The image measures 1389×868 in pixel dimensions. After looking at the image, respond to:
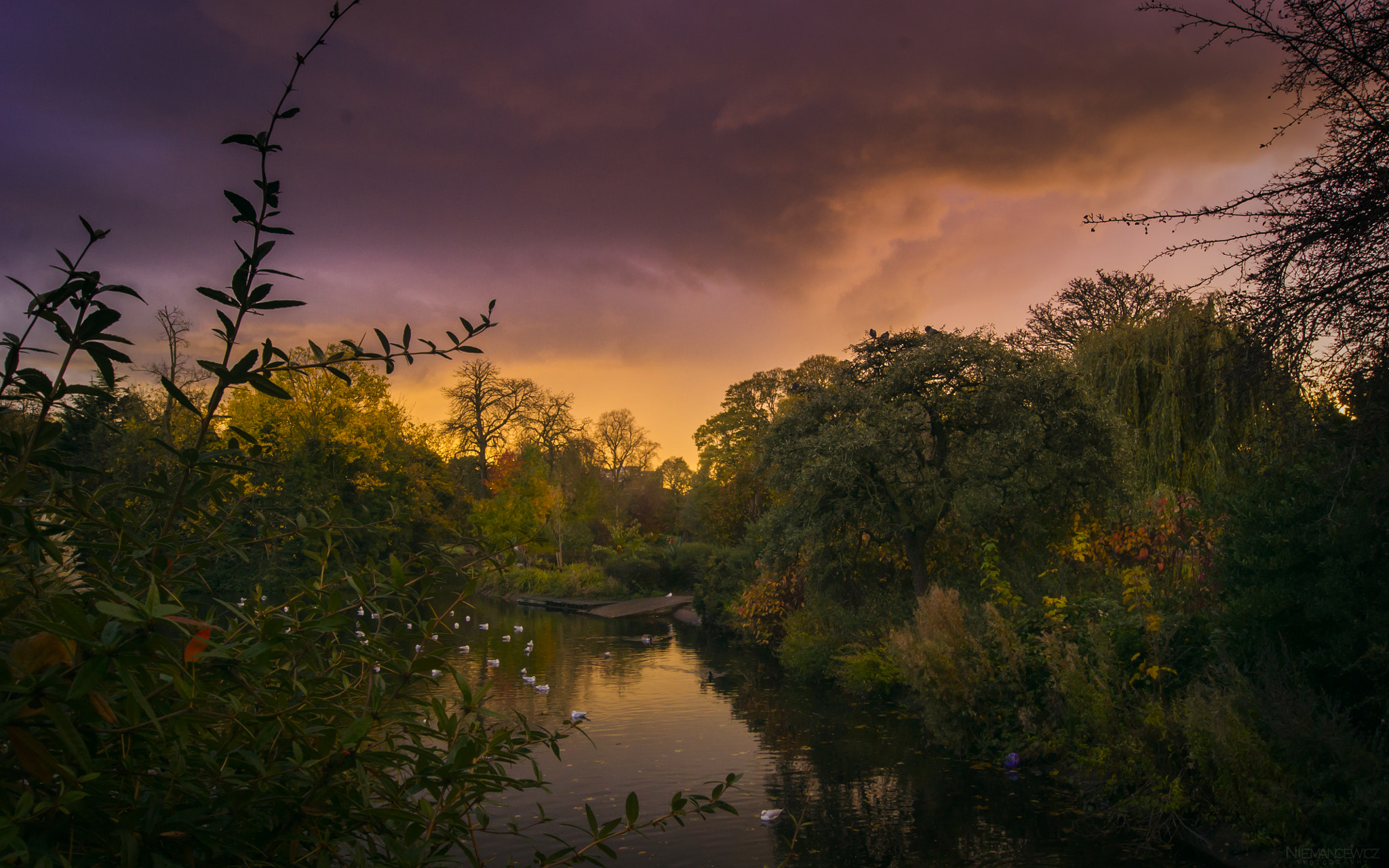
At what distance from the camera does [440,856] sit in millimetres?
1714

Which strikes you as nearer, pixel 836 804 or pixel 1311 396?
pixel 1311 396

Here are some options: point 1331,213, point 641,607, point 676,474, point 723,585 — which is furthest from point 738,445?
point 1331,213

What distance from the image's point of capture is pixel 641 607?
29156mm

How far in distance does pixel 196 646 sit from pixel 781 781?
31.3 ft

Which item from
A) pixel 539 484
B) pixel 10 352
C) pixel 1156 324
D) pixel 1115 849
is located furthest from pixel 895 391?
pixel 539 484

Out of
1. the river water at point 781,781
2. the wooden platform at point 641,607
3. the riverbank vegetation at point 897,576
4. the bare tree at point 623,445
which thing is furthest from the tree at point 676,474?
the river water at point 781,781

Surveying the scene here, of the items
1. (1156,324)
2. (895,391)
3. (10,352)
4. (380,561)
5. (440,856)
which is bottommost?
(440,856)

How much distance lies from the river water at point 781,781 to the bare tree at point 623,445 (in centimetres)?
3624

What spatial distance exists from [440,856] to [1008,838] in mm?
7591

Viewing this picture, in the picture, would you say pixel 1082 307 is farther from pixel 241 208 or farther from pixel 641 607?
pixel 241 208

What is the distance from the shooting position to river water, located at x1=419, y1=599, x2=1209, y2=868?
7418mm

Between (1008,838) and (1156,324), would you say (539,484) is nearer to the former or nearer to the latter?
(1156,324)

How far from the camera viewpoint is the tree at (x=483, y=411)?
135ft

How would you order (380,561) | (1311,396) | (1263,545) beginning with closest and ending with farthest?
(380,561) → (1311,396) → (1263,545)
